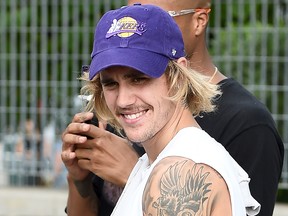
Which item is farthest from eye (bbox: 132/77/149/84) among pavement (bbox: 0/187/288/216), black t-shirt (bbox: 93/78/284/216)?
pavement (bbox: 0/187/288/216)

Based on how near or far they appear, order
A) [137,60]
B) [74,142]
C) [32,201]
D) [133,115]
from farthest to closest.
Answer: [32,201]
[74,142]
[133,115]
[137,60]

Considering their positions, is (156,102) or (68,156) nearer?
(156,102)

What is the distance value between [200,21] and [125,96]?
925 millimetres

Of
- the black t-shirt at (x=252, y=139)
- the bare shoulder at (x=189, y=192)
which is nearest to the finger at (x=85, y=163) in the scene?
the black t-shirt at (x=252, y=139)

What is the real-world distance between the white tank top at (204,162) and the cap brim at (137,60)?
18 centimetres

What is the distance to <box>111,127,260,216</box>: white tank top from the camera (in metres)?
2.19

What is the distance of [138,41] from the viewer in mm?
2326

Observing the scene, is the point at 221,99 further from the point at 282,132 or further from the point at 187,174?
the point at 282,132

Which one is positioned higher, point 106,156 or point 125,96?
point 125,96

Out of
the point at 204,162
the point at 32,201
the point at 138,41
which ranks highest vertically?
the point at 138,41

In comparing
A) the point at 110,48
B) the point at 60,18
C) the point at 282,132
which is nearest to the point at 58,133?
the point at 60,18

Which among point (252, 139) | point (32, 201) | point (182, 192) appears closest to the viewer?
point (182, 192)

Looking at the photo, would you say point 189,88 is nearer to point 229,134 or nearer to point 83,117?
point 229,134

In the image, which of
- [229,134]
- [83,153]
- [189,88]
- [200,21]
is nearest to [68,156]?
[83,153]
